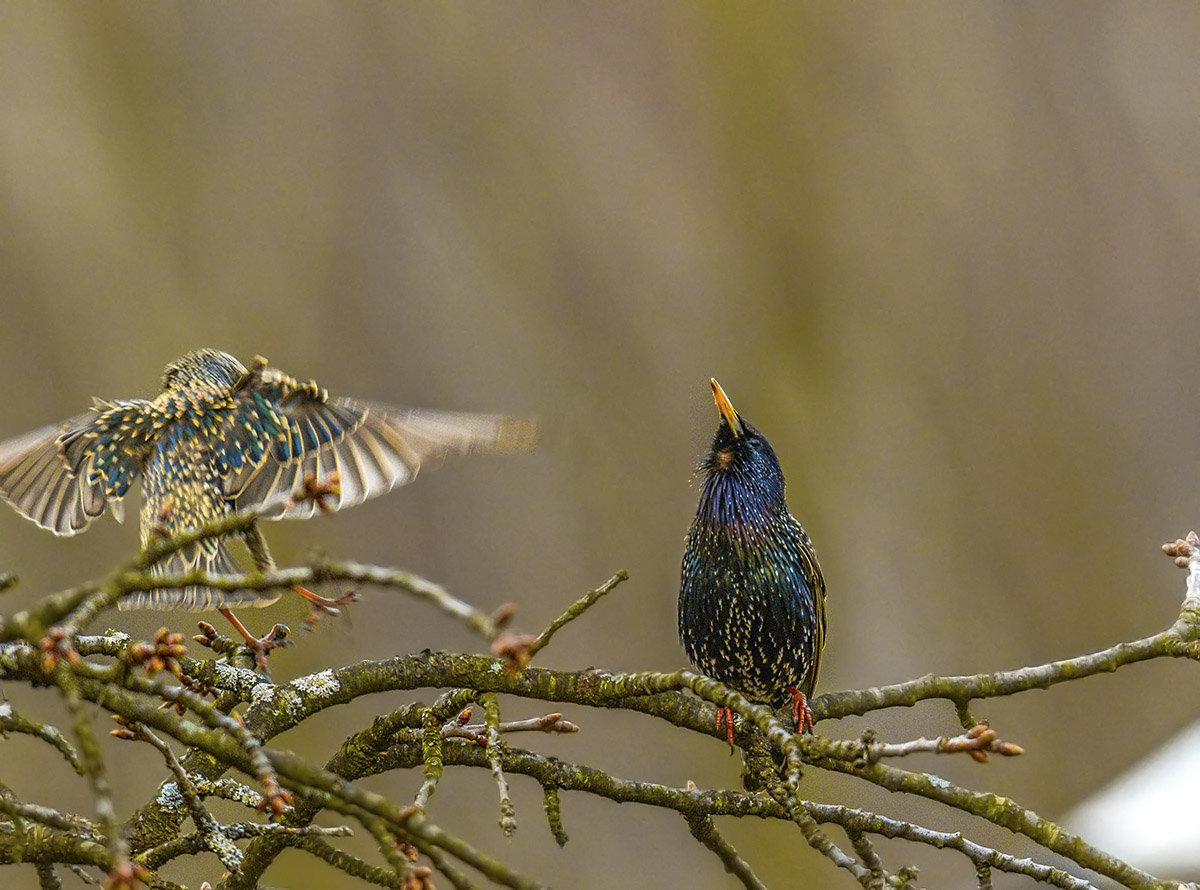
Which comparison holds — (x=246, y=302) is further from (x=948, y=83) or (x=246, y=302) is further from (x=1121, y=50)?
(x=1121, y=50)

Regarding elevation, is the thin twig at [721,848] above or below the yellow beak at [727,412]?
below

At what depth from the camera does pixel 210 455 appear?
Result: 9.12ft

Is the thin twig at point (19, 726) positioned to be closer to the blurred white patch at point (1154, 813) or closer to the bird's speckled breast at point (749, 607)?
the bird's speckled breast at point (749, 607)

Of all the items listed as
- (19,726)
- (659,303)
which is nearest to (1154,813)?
(659,303)

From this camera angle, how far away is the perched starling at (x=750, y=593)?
3.14 meters

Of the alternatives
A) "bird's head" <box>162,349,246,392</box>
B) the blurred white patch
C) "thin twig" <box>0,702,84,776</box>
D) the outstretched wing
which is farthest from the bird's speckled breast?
the blurred white patch

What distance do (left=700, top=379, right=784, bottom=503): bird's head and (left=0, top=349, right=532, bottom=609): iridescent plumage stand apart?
83 centimetres

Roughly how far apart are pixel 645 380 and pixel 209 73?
253 centimetres

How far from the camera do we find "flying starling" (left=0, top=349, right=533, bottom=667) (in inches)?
108

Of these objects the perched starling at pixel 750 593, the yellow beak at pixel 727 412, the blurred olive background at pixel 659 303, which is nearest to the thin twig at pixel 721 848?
the perched starling at pixel 750 593

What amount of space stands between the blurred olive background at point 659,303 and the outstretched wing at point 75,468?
284cm

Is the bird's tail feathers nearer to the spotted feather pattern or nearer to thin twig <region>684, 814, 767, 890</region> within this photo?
thin twig <region>684, 814, 767, 890</region>

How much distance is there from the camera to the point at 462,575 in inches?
237

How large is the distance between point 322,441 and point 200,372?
0.40 m
